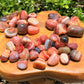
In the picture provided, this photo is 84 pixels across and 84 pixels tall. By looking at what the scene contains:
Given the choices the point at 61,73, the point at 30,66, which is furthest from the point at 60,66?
the point at 30,66

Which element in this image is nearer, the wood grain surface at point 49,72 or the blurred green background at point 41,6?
the wood grain surface at point 49,72

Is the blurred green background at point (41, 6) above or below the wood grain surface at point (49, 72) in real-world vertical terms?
above

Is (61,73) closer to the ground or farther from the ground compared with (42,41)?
closer to the ground

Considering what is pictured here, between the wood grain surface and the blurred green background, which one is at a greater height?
the blurred green background

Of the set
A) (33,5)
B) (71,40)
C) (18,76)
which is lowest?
(18,76)

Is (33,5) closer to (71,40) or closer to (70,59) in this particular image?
(71,40)

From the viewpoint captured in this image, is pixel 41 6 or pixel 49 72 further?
pixel 41 6

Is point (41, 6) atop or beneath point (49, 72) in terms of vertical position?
atop

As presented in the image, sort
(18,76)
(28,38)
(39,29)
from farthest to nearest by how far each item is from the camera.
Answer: (39,29), (28,38), (18,76)
